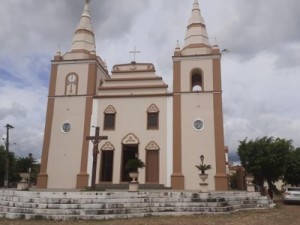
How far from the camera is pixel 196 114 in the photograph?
75.1 ft

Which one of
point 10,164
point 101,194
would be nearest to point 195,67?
point 101,194

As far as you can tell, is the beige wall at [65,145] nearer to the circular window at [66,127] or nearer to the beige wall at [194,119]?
the circular window at [66,127]

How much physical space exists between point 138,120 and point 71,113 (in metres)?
4.69

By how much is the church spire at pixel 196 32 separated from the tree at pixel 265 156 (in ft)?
26.9

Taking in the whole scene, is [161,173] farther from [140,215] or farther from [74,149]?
[140,215]

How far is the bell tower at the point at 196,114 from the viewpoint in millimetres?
21750

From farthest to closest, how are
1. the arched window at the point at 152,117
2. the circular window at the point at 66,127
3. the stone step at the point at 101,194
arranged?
the circular window at the point at 66,127, the arched window at the point at 152,117, the stone step at the point at 101,194

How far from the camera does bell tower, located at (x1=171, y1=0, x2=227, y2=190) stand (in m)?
21.8

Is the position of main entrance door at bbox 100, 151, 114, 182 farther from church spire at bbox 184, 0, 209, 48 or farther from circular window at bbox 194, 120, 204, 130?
church spire at bbox 184, 0, 209, 48

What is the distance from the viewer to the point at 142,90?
2436 cm

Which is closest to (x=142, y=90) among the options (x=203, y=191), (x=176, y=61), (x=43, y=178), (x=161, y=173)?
(x=176, y=61)

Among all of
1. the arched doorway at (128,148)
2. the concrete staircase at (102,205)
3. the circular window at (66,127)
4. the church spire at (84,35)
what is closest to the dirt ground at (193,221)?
the concrete staircase at (102,205)

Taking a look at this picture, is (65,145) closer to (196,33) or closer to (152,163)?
(152,163)

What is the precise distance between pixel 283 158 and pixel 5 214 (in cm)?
1927
